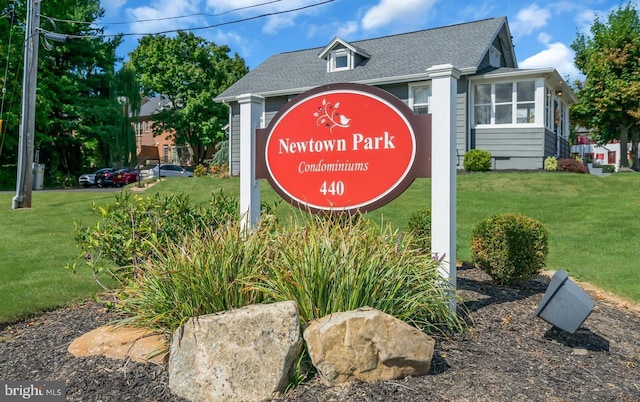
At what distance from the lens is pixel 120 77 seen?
1457 inches

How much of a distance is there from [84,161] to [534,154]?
3315cm

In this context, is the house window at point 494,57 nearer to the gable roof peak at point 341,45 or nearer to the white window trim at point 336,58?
the gable roof peak at point 341,45

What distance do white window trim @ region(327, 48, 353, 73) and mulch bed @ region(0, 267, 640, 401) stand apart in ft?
60.1

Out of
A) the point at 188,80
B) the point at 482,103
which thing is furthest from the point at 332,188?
the point at 188,80

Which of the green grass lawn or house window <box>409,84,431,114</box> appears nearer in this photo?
the green grass lawn

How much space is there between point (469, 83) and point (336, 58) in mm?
6421

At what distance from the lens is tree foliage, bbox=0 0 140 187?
2976 cm

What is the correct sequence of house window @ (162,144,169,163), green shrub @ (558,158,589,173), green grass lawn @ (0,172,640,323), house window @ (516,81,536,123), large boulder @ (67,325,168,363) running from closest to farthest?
large boulder @ (67,325,168,363)
green grass lawn @ (0,172,640,323)
green shrub @ (558,158,589,173)
house window @ (516,81,536,123)
house window @ (162,144,169,163)

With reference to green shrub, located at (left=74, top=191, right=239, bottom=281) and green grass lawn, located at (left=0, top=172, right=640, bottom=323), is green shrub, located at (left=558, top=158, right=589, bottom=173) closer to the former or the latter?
green grass lawn, located at (left=0, top=172, right=640, bottom=323)

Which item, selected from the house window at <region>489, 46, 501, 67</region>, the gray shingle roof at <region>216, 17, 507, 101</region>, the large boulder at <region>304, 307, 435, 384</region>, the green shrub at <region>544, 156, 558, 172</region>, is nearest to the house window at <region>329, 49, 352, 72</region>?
the gray shingle roof at <region>216, 17, 507, 101</region>

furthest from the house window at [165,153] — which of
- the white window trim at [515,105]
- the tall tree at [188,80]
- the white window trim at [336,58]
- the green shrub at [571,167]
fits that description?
the green shrub at [571,167]

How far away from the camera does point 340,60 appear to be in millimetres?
22516

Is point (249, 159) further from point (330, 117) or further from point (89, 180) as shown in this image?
point (89, 180)

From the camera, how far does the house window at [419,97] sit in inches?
763
